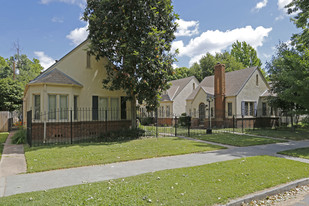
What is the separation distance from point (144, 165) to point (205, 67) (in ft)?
145

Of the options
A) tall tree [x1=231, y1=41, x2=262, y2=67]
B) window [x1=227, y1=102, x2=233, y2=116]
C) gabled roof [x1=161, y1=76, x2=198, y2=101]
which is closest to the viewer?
window [x1=227, y1=102, x2=233, y2=116]

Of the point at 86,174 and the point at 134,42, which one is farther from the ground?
the point at 134,42

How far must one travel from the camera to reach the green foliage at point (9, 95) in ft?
80.3

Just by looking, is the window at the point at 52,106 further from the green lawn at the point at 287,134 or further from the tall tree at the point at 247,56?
the tall tree at the point at 247,56

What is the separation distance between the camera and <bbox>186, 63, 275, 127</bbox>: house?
22984 mm

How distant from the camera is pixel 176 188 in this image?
4863 millimetres

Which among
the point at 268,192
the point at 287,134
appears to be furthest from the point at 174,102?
the point at 268,192

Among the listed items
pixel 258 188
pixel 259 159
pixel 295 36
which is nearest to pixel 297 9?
pixel 295 36

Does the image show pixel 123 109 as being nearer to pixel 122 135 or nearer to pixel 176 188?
pixel 122 135

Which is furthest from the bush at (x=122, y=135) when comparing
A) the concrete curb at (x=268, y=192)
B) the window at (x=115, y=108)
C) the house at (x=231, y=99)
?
the house at (x=231, y=99)

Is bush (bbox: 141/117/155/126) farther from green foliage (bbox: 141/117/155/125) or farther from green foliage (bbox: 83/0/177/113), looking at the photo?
green foliage (bbox: 83/0/177/113)

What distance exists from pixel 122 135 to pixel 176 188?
9.97 m

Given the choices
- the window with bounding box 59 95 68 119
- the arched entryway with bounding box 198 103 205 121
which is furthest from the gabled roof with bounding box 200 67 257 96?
the window with bounding box 59 95 68 119

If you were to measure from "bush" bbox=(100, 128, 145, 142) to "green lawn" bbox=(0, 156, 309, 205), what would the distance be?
326 inches
